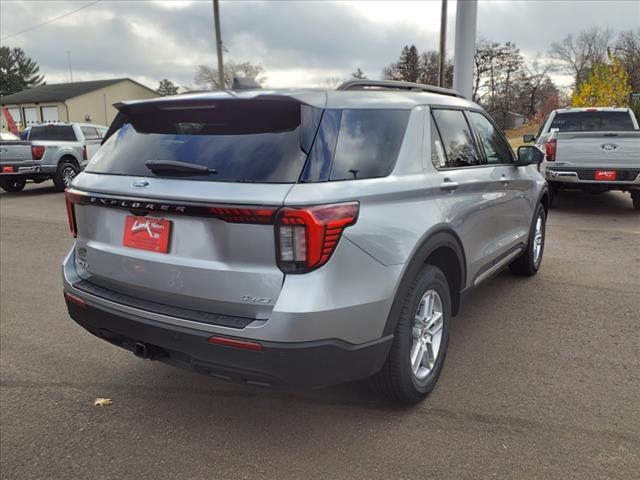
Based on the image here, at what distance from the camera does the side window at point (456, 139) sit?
→ 11.1 feet

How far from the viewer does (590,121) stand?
1143cm

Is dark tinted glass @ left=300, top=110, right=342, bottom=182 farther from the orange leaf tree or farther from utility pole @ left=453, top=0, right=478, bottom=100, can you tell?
the orange leaf tree

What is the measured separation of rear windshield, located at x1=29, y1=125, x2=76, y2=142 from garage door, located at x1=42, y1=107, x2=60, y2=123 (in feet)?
121

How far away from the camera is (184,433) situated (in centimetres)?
286

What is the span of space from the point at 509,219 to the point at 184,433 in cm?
301

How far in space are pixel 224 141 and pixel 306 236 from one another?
691mm

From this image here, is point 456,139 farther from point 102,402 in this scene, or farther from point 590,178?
point 590,178

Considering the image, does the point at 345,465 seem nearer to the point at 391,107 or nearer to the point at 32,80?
the point at 391,107

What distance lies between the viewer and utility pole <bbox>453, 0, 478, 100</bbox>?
10.6 m

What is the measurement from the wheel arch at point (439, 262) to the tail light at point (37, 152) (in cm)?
1304

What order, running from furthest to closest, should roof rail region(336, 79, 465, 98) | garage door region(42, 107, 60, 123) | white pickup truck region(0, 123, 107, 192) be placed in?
garage door region(42, 107, 60, 123) < white pickup truck region(0, 123, 107, 192) < roof rail region(336, 79, 465, 98)

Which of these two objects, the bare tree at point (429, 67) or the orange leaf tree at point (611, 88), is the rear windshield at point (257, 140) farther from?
the bare tree at point (429, 67)

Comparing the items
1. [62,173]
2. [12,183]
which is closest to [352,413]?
[62,173]

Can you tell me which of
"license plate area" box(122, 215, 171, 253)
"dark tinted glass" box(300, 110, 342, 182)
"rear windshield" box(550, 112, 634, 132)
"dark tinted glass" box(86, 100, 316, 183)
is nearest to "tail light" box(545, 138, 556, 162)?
"rear windshield" box(550, 112, 634, 132)
